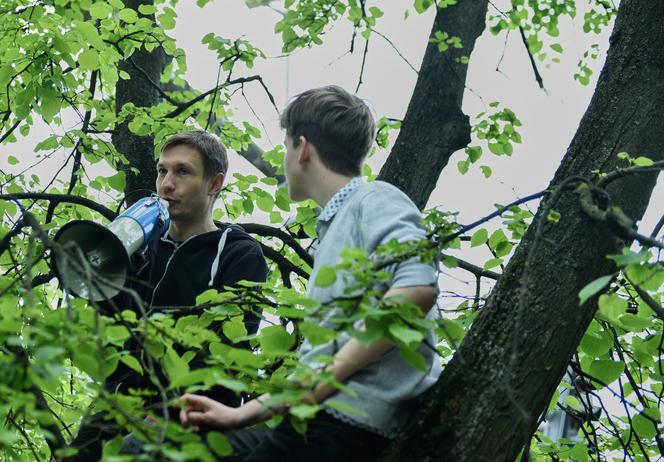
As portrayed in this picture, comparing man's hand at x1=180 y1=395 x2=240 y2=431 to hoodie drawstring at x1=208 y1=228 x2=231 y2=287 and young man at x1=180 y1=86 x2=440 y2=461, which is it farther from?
hoodie drawstring at x1=208 y1=228 x2=231 y2=287

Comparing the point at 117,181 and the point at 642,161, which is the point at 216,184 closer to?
the point at 117,181

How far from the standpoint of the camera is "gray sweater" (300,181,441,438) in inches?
83.4

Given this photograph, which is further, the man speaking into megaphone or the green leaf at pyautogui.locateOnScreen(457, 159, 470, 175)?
the green leaf at pyautogui.locateOnScreen(457, 159, 470, 175)

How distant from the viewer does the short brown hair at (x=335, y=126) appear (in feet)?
8.44

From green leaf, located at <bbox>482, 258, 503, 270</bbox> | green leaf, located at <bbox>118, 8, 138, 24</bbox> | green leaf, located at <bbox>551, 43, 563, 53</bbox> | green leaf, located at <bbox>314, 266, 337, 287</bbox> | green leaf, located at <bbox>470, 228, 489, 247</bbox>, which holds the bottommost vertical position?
green leaf, located at <bbox>314, 266, 337, 287</bbox>

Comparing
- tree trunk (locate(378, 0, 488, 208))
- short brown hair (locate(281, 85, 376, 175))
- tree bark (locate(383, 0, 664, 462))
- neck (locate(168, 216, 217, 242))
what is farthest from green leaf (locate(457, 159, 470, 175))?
short brown hair (locate(281, 85, 376, 175))

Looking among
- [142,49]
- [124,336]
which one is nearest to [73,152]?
[142,49]

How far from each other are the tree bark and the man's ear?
4.80ft

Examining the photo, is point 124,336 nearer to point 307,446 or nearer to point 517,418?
point 307,446

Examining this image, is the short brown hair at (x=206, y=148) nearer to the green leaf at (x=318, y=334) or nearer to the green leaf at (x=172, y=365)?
the green leaf at (x=172, y=365)

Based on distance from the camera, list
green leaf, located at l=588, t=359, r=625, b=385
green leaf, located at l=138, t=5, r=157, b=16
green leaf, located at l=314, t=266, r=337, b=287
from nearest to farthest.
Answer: green leaf, located at l=314, t=266, r=337, b=287 < green leaf, located at l=588, t=359, r=625, b=385 < green leaf, located at l=138, t=5, r=157, b=16

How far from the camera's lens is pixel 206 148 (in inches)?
145

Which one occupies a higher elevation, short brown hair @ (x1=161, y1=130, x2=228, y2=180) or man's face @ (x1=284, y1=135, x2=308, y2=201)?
short brown hair @ (x1=161, y1=130, x2=228, y2=180)

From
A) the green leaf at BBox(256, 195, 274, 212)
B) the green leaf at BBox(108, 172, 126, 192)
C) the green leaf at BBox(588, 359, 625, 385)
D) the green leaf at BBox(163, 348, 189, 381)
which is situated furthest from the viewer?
the green leaf at BBox(256, 195, 274, 212)
